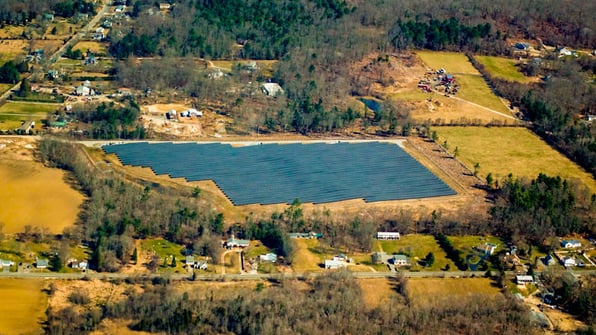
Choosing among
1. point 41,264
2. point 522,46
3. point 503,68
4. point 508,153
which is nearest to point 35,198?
point 41,264

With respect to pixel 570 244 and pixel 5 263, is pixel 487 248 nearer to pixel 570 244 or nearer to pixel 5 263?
pixel 570 244

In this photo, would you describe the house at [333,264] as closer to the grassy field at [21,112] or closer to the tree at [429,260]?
the tree at [429,260]

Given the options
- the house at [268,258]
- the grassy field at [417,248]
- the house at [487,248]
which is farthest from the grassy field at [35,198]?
the house at [487,248]

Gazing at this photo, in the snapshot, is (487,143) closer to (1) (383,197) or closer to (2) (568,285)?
(1) (383,197)

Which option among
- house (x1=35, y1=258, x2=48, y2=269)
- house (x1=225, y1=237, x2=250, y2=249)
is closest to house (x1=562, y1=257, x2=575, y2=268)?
house (x1=225, y1=237, x2=250, y2=249)

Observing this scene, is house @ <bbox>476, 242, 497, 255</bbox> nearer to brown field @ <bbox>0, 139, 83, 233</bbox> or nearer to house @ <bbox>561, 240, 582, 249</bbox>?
house @ <bbox>561, 240, 582, 249</bbox>

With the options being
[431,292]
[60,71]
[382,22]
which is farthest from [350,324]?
Result: [382,22]
